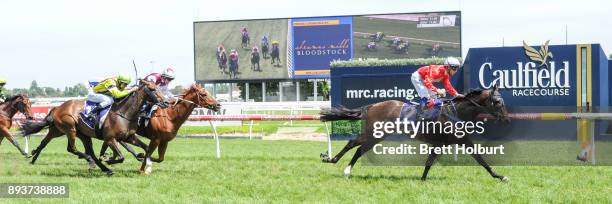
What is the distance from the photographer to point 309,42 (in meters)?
44.0

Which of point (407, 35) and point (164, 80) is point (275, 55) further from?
point (164, 80)

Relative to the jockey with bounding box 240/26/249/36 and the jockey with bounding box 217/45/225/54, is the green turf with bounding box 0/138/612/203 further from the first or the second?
the jockey with bounding box 217/45/225/54

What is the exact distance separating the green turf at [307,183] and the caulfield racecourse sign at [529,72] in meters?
5.55

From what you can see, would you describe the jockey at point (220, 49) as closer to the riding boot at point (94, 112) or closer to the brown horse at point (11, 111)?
the brown horse at point (11, 111)

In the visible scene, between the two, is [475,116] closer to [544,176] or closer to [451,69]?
[451,69]

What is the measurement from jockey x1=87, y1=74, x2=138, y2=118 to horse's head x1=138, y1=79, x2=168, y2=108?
24cm

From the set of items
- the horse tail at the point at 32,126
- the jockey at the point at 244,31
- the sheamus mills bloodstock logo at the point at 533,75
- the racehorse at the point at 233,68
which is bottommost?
the horse tail at the point at 32,126

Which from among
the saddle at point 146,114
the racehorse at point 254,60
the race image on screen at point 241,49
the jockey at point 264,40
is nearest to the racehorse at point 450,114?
the saddle at point 146,114

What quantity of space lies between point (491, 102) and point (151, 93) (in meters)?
4.62

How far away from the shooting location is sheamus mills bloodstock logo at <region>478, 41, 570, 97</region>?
1561cm

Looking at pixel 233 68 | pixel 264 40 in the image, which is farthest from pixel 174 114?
pixel 233 68

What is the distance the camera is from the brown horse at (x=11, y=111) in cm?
1305

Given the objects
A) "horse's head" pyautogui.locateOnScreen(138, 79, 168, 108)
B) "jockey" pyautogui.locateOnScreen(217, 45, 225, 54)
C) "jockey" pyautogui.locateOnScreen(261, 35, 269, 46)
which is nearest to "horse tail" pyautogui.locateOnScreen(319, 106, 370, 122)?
"horse's head" pyautogui.locateOnScreen(138, 79, 168, 108)

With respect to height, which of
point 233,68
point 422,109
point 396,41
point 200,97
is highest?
point 396,41
